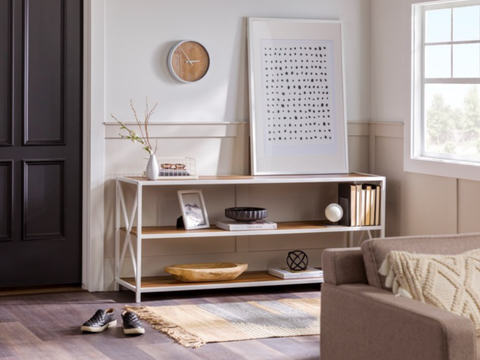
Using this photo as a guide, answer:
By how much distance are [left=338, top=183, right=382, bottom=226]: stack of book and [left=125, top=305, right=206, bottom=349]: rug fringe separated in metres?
1.58

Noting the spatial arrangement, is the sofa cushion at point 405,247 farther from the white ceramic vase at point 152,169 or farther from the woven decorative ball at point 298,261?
the woven decorative ball at point 298,261

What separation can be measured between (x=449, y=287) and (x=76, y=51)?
3.40 m

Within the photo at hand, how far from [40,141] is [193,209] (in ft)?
3.65

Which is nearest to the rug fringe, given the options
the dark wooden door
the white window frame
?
the dark wooden door

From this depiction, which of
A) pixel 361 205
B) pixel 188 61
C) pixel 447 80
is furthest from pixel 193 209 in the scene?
pixel 447 80

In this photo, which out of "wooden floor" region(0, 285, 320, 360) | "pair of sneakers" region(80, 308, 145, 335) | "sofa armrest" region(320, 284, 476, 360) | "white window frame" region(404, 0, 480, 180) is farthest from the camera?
"white window frame" region(404, 0, 480, 180)

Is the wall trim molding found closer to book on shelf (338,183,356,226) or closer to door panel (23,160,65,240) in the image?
door panel (23,160,65,240)

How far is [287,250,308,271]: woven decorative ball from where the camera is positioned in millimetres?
5934

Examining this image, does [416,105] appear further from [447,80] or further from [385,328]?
[385,328]

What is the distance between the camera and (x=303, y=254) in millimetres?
5977

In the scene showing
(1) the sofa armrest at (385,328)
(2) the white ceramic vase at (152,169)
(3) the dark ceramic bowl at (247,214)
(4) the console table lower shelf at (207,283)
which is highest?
(2) the white ceramic vase at (152,169)

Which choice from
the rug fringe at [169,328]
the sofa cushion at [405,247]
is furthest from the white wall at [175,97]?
the sofa cushion at [405,247]

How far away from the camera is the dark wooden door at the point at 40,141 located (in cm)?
556

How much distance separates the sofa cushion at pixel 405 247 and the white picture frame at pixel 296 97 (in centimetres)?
258
